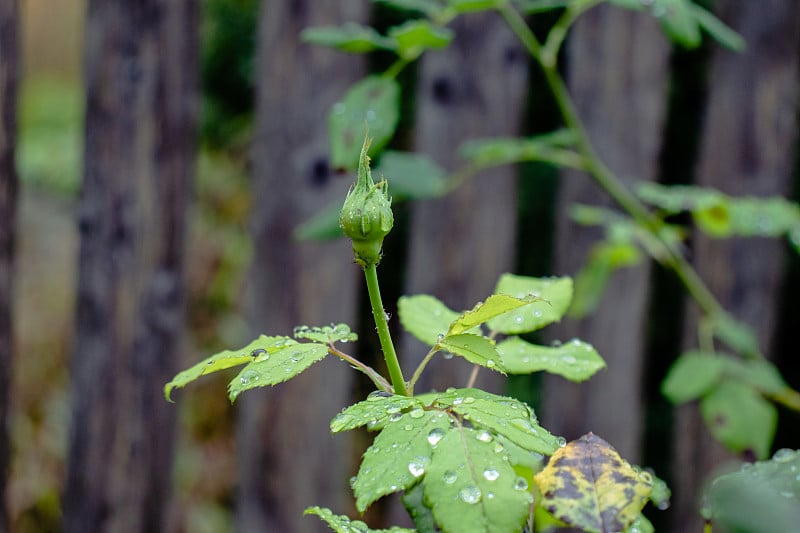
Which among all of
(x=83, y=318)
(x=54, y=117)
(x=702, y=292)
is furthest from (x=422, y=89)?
(x=54, y=117)

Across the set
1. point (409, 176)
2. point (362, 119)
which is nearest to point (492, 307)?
point (362, 119)

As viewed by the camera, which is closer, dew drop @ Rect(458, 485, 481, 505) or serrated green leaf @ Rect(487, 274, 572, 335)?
dew drop @ Rect(458, 485, 481, 505)

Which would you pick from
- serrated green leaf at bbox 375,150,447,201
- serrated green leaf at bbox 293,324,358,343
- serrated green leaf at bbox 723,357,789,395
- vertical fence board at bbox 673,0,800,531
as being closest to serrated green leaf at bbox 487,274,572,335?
serrated green leaf at bbox 293,324,358,343

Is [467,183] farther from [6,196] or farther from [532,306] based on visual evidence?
[532,306]

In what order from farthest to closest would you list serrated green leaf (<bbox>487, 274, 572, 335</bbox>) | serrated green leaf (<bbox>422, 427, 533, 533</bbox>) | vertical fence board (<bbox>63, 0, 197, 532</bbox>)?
1. vertical fence board (<bbox>63, 0, 197, 532</bbox>)
2. serrated green leaf (<bbox>487, 274, 572, 335</bbox>)
3. serrated green leaf (<bbox>422, 427, 533, 533</bbox>)

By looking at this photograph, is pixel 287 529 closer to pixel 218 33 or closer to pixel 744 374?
pixel 744 374

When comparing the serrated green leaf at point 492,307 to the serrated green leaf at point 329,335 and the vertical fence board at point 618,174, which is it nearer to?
the serrated green leaf at point 329,335

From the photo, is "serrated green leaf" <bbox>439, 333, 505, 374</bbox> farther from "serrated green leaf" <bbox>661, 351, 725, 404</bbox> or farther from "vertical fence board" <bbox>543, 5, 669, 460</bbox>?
"vertical fence board" <bbox>543, 5, 669, 460</bbox>
